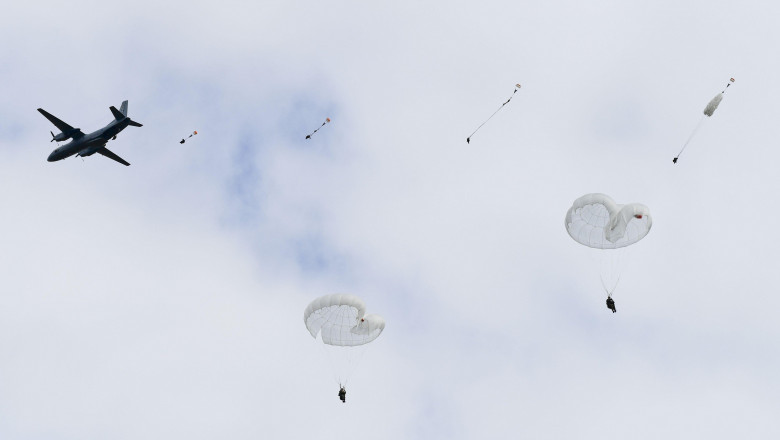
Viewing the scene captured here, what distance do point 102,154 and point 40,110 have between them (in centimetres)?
1200

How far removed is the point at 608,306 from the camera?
5178cm

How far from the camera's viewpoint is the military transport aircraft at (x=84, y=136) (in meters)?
77.6

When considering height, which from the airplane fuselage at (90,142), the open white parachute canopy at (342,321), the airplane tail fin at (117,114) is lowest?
the open white parachute canopy at (342,321)

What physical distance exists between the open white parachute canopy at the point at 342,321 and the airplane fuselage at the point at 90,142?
36.7m

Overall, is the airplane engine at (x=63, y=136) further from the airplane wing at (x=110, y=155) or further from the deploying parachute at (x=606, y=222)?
the deploying parachute at (x=606, y=222)

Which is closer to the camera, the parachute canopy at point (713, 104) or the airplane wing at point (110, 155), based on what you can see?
the parachute canopy at point (713, 104)

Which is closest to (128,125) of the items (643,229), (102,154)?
(102,154)

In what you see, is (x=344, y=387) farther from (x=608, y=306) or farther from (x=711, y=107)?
(x=711, y=107)

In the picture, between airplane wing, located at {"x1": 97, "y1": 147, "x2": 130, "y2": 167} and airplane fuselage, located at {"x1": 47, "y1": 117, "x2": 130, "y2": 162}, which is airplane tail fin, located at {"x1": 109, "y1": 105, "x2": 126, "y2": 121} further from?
airplane wing, located at {"x1": 97, "y1": 147, "x2": 130, "y2": 167}

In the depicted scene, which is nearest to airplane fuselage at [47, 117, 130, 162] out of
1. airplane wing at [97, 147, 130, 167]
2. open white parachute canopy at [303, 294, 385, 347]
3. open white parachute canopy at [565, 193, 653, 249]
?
airplane wing at [97, 147, 130, 167]

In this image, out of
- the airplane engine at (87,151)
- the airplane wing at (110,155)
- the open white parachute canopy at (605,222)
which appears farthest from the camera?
the airplane wing at (110,155)

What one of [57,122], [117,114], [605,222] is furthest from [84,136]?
[605,222]

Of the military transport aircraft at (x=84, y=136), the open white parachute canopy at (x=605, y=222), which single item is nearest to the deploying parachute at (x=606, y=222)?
the open white parachute canopy at (x=605, y=222)

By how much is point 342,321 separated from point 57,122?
158 ft
